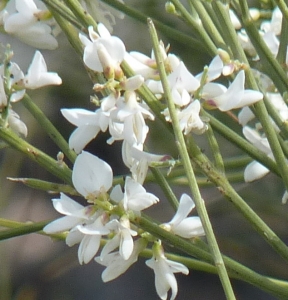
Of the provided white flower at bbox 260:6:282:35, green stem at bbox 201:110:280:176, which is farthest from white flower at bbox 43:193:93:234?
white flower at bbox 260:6:282:35

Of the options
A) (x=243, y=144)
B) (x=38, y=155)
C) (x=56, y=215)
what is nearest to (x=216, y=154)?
(x=243, y=144)

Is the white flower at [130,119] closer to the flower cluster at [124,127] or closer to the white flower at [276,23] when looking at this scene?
the flower cluster at [124,127]

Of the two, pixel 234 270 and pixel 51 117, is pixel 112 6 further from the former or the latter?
pixel 51 117

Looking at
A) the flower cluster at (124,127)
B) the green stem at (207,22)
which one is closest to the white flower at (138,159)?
the flower cluster at (124,127)

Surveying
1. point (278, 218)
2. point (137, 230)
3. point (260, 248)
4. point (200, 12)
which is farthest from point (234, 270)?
point (260, 248)

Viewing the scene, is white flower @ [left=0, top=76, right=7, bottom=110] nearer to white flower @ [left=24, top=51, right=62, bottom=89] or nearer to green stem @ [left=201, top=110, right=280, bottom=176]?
white flower @ [left=24, top=51, right=62, bottom=89]

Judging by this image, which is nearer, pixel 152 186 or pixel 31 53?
pixel 31 53
